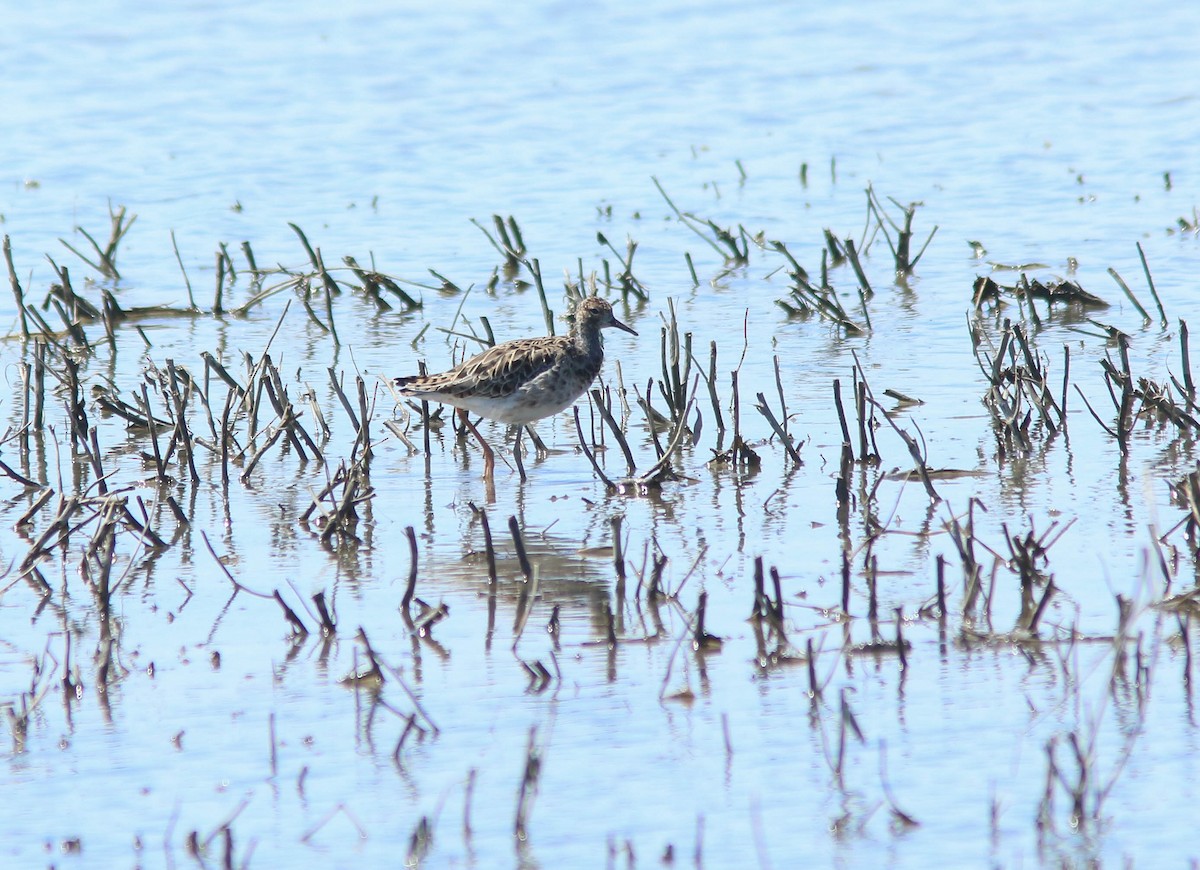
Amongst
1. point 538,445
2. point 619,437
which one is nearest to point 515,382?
point 538,445

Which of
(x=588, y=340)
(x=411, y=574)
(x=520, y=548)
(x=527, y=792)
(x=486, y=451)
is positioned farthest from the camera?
(x=588, y=340)

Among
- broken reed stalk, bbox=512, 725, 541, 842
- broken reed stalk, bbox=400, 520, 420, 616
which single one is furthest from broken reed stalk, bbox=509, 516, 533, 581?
broken reed stalk, bbox=512, 725, 541, 842

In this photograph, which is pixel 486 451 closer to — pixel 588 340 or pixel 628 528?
pixel 588 340

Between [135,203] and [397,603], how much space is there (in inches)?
417

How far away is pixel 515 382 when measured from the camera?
924 cm

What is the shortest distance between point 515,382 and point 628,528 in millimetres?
1659

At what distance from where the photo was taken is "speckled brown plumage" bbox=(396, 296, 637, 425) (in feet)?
29.9

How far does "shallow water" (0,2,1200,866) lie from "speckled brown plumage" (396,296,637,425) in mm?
320

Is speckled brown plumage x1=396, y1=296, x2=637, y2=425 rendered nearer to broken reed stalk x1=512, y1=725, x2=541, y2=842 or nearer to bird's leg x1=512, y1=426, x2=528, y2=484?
bird's leg x1=512, y1=426, x2=528, y2=484

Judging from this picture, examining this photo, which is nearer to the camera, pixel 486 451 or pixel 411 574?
pixel 411 574

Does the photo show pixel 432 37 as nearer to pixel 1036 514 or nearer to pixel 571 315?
pixel 571 315

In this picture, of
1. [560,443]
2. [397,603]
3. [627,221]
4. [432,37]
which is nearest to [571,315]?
[560,443]

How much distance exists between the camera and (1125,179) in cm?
1614

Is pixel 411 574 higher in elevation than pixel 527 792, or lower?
higher
